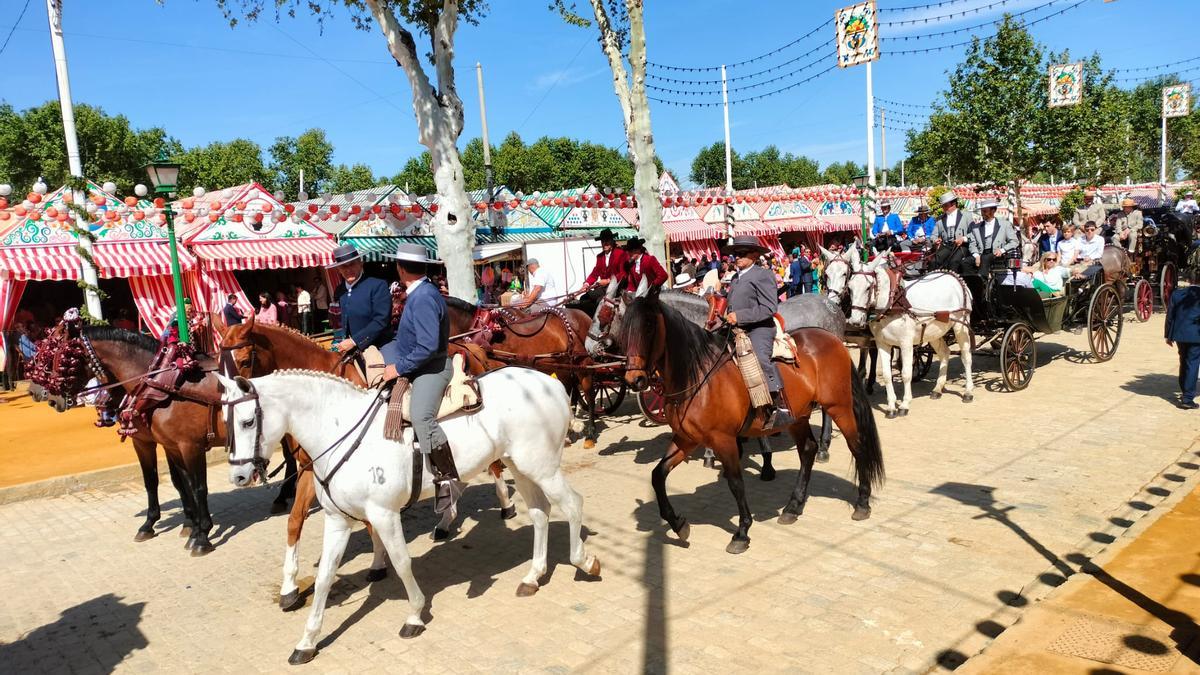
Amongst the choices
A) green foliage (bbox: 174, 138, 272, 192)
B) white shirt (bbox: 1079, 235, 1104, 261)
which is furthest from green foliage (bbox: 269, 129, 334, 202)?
white shirt (bbox: 1079, 235, 1104, 261)

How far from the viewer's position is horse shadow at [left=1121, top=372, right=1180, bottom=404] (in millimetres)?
9880

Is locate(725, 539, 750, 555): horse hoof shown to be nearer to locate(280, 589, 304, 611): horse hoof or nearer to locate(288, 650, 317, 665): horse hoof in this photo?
locate(288, 650, 317, 665): horse hoof

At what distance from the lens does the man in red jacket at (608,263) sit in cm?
1028

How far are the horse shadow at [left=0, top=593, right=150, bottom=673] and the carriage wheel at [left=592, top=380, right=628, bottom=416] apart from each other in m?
5.93

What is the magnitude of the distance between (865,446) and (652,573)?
2.37 m

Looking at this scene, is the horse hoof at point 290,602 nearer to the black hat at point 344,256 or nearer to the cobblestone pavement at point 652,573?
the cobblestone pavement at point 652,573

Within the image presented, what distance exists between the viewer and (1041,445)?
8.12 m

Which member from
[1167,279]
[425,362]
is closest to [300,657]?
[425,362]

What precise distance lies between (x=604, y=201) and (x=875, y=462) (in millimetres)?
16658

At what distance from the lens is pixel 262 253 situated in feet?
55.8

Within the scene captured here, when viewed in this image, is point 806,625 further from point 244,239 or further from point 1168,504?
point 244,239

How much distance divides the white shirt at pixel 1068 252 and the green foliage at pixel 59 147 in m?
46.1

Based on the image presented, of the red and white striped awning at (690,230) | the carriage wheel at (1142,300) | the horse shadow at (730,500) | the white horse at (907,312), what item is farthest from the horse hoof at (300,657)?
the red and white striped awning at (690,230)

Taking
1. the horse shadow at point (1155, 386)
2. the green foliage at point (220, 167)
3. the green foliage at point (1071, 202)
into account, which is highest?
the green foliage at point (220, 167)
